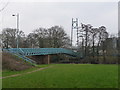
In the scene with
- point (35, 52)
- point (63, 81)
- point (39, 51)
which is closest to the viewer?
point (63, 81)

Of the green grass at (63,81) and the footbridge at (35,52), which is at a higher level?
the footbridge at (35,52)

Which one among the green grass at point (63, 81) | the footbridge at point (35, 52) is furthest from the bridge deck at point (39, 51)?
the green grass at point (63, 81)

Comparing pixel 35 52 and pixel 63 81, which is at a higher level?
pixel 35 52

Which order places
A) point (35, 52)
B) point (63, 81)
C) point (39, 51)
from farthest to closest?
1. point (39, 51)
2. point (35, 52)
3. point (63, 81)

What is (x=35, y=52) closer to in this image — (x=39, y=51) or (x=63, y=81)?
(x=39, y=51)

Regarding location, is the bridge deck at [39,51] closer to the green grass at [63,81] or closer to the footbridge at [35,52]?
the footbridge at [35,52]

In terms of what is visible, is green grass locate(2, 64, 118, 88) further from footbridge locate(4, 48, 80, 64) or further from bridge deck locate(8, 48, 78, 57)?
bridge deck locate(8, 48, 78, 57)

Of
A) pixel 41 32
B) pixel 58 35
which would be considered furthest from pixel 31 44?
pixel 58 35

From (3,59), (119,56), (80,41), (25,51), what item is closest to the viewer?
(3,59)

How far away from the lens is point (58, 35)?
53.4 m

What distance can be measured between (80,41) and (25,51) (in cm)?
2283

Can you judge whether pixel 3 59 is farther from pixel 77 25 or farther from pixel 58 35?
pixel 77 25

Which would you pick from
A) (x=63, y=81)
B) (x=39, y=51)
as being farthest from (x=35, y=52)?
(x=63, y=81)

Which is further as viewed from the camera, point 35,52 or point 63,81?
Result: point 35,52
